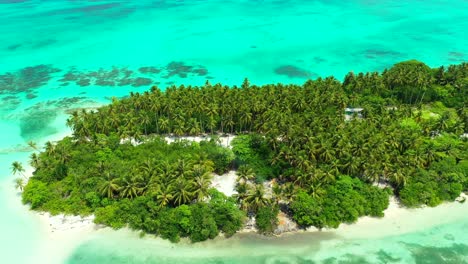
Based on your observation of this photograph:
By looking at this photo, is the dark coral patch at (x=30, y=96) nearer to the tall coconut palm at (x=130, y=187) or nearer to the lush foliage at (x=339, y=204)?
the tall coconut palm at (x=130, y=187)

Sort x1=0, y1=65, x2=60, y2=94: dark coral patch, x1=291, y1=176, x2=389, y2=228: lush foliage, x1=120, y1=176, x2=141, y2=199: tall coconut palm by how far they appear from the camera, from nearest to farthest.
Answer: x1=291, y1=176, x2=389, y2=228: lush foliage < x1=120, y1=176, x2=141, y2=199: tall coconut palm < x1=0, y1=65, x2=60, y2=94: dark coral patch

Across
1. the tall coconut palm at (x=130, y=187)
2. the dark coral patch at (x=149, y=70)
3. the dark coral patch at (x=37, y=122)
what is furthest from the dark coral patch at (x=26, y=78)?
the tall coconut palm at (x=130, y=187)

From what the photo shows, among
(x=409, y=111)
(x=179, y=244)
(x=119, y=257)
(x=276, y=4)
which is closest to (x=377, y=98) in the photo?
(x=409, y=111)

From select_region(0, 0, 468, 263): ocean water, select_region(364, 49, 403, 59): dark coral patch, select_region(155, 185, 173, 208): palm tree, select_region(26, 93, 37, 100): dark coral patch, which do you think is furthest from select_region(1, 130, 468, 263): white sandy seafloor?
select_region(364, 49, 403, 59): dark coral patch

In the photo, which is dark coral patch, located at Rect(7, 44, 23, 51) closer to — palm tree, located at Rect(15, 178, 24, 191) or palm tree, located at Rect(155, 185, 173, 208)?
palm tree, located at Rect(15, 178, 24, 191)

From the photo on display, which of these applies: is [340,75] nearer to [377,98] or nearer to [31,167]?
[377,98]

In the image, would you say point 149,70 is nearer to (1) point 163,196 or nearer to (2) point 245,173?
(2) point 245,173
